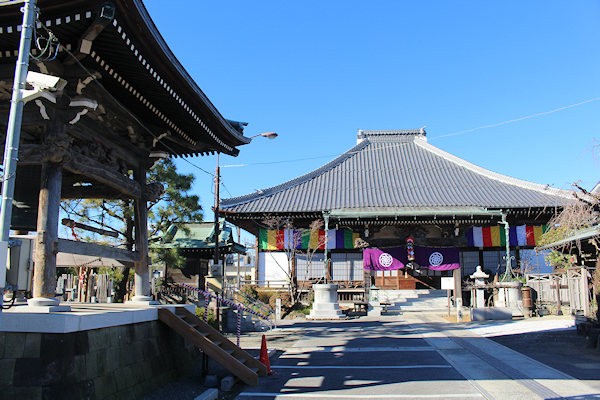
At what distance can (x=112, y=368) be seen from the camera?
653 cm

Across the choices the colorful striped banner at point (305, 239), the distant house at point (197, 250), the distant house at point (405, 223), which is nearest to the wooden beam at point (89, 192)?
the distant house at point (197, 250)

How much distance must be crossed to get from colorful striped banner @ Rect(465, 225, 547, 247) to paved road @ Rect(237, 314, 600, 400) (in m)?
12.8

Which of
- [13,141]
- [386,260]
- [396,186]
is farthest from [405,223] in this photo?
[13,141]

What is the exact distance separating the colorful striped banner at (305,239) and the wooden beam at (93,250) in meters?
17.6

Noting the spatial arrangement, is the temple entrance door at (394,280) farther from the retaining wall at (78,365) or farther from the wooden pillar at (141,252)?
the retaining wall at (78,365)

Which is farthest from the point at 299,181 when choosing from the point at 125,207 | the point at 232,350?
the point at 232,350

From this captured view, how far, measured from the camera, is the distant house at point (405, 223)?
25500 millimetres

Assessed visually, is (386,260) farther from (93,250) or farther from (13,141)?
(13,141)

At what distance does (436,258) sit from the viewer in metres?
26.0

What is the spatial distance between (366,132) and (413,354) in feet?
88.4

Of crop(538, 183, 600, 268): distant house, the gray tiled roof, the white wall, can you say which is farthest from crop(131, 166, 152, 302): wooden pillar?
the white wall

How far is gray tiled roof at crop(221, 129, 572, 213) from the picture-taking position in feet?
87.4

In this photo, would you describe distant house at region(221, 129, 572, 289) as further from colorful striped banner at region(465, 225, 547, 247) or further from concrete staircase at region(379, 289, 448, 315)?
concrete staircase at region(379, 289, 448, 315)

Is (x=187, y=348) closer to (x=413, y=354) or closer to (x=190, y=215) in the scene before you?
(x=413, y=354)
